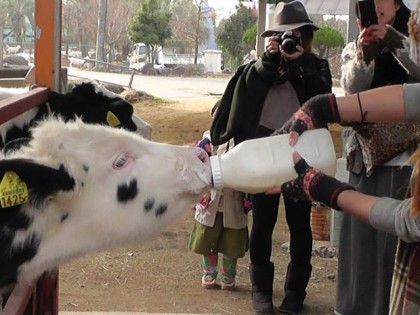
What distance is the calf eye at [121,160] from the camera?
2502mm

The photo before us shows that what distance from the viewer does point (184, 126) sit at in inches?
590

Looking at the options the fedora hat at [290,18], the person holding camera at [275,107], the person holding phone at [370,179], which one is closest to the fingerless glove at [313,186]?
the person holding phone at [370,179]

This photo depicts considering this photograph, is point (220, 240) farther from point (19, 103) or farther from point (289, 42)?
point (19, 103)

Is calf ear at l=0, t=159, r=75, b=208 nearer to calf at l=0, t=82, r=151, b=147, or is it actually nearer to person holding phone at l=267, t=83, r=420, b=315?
person holding phone at l=267, t=83, r=420, b=315

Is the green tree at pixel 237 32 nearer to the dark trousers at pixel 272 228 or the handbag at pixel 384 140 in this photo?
the dark trousers at pixel 272 228

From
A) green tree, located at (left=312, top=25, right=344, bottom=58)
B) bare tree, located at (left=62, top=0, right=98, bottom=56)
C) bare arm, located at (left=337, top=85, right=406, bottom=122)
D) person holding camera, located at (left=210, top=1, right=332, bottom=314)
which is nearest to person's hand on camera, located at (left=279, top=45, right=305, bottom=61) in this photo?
person holding camera, located at (left=210, top=1, right=332, bottom=314)

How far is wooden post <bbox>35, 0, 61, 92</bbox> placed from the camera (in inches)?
142

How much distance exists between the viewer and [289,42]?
4223mm

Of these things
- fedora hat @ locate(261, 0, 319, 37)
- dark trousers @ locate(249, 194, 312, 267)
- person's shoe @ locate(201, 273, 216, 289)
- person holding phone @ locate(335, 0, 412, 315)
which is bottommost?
person's shoe @ locate(201, 273, 216, 289)

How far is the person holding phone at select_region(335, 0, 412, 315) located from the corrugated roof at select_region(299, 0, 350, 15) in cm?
1305

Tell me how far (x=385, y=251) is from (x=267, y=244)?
1361 mm

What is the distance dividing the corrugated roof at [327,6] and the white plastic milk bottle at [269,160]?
14029mm

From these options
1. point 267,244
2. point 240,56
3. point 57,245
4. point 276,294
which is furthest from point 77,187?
point 240,56

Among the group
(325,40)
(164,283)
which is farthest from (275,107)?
(325,40)
